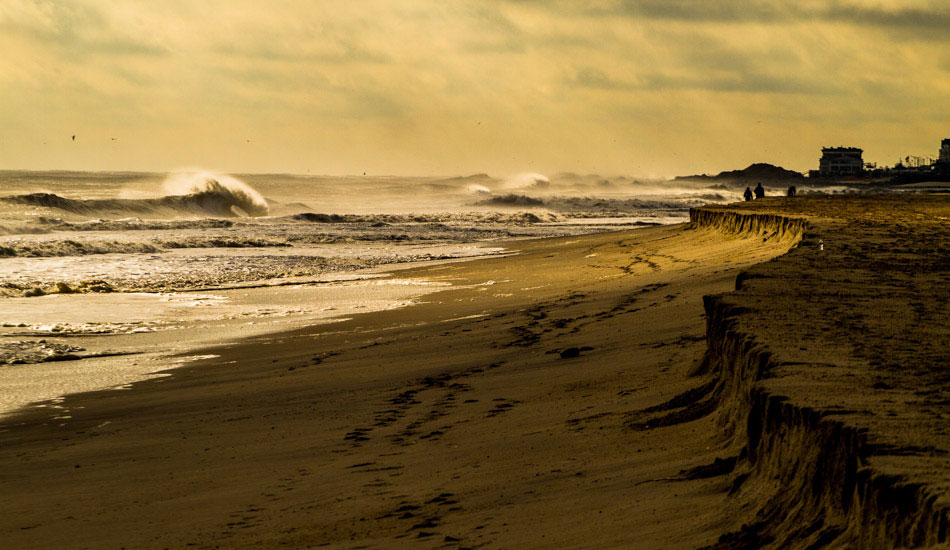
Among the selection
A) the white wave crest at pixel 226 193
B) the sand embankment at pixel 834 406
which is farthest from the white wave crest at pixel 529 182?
the sand embankment at pixel 834 406

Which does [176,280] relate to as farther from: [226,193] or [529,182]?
[529,182]

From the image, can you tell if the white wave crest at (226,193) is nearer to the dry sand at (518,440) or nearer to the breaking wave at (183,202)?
the breaking wave at (183,202)

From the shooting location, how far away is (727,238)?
1812cm

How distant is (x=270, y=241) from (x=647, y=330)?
22078 mm

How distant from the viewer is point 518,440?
478cm

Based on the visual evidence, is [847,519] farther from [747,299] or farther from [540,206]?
[540,206]

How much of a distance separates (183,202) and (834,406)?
51.5 meters

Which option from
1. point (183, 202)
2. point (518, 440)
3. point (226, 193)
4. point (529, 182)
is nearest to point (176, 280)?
point (518, 440)

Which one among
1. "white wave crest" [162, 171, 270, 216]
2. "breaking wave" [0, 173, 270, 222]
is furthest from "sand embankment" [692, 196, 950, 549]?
"white wave crest" [162, 171, 270, 216]

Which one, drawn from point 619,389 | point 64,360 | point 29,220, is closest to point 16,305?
point 64,360

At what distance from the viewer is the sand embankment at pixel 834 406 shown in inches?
89.0

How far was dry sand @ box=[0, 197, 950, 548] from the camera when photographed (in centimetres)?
298

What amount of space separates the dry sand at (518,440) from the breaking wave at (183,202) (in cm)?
4065

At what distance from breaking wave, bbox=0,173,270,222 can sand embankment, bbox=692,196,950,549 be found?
44870 mm
